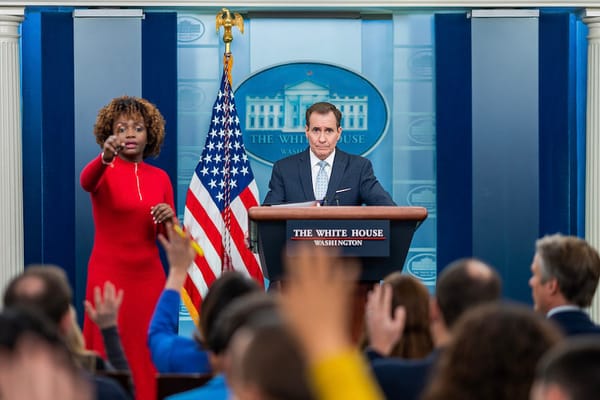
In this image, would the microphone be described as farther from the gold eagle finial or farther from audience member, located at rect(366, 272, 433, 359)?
audience member, located at rect(366, 272, 433, 359)

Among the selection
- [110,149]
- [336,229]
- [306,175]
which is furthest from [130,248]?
[306,175]

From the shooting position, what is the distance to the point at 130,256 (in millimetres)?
5828

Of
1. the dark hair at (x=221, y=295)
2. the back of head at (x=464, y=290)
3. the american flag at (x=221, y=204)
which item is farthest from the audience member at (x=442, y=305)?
the american flag at (x=221, y=204)

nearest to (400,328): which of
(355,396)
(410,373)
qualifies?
(410,373)

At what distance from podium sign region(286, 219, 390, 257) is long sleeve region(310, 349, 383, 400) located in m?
3.75

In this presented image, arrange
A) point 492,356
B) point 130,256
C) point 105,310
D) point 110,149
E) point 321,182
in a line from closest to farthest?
point 492,356 < point 105,310 < point 110,149 < point 130,256 < point 321,182

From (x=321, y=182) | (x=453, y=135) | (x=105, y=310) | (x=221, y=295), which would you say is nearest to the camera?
(x=221, y=295)

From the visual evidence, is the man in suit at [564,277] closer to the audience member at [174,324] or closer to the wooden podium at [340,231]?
the audience member at [174,324]

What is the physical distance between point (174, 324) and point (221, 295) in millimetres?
458

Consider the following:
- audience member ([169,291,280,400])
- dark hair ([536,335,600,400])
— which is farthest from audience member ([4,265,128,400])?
dark hair ([536,335,600,400])

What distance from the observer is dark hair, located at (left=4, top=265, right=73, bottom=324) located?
3.35 metres

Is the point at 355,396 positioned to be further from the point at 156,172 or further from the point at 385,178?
the point at 385,178

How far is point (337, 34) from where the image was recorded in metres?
8.74

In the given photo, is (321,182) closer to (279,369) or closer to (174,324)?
(174,324)
